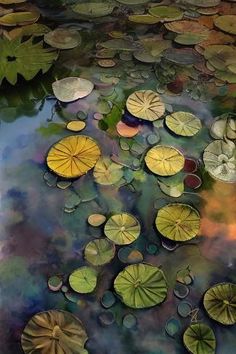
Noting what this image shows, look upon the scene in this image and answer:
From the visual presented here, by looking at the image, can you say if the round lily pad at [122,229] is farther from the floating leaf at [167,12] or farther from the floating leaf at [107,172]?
the floating leaf at [167,12]

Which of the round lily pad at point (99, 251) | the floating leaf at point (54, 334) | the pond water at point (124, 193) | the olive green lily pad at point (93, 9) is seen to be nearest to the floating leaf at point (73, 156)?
the pond water at point (124, 193)

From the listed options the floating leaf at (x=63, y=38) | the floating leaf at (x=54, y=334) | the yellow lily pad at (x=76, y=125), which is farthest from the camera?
the floating leaf at (x=63, y=38)

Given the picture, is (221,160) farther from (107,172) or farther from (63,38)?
(63,38)

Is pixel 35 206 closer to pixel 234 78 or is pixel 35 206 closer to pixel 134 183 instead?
pixel 134 183

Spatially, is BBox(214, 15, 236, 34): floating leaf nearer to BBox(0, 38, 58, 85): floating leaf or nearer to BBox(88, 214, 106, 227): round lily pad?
BBox(0, 38, 58, 85): floating leaf

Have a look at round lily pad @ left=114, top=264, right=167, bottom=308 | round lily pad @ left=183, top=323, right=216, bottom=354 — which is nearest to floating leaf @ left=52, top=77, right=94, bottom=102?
round lily pad @ left=114, top=264, right=167, bottom=308

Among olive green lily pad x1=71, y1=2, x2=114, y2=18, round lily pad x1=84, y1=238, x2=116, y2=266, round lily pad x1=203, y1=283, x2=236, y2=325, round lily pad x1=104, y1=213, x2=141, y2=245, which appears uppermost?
olive green lily pad x1=71, y1=2, x2=114, y2=18

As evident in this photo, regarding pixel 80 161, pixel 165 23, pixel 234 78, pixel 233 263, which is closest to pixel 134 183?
pixel 80 161
